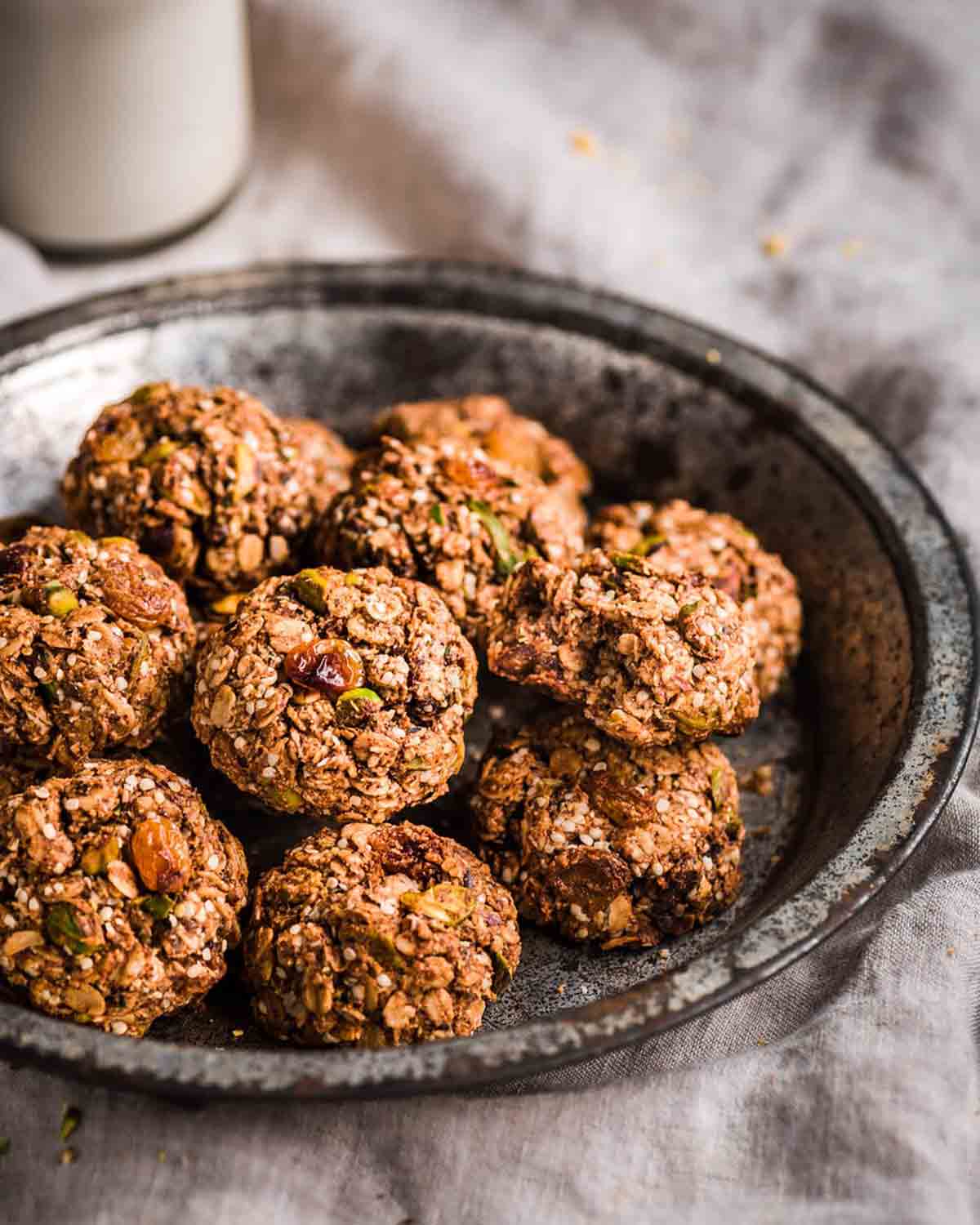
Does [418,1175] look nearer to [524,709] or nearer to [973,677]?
[524,709]

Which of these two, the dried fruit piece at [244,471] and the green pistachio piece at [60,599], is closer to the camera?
the green pistachio piece at [60,599]

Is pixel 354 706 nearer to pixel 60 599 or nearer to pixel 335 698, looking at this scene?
pixel 335 698

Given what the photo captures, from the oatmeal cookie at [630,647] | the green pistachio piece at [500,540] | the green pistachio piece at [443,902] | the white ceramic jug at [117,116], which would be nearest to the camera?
the green pistachio piece at [443,902]

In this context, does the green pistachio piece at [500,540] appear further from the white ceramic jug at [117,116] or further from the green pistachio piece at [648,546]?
→ the white ceramic jug at [117,116]

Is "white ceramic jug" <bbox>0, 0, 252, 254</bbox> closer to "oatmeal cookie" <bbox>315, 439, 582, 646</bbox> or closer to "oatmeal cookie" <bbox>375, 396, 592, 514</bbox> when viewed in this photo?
"oatmeal cookie" <bbox>375, 396, 592, 514</bbox>

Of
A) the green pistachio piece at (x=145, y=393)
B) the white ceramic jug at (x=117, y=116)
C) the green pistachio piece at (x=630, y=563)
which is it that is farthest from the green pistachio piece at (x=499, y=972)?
the white ceramic jug at (x=117, y=116)

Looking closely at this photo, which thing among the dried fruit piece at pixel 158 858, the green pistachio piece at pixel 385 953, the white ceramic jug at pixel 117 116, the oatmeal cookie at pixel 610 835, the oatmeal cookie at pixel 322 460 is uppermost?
the white ceramic jug at pixel 117 116
